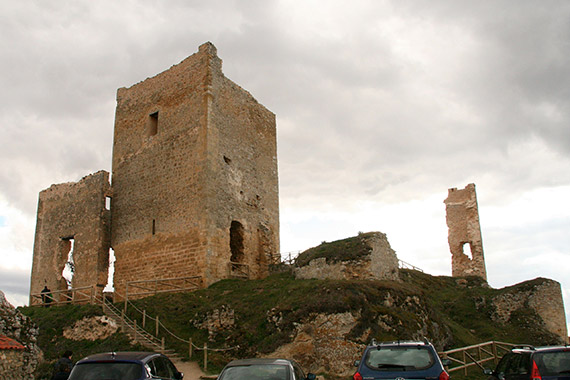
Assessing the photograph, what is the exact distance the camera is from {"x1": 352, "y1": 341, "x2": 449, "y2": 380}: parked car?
7.57 m

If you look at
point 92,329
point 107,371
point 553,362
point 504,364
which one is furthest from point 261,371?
point 92,329

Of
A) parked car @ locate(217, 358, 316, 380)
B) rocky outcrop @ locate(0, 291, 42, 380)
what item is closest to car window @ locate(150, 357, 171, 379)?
parked car @ locate(217, 358, 316, 380)

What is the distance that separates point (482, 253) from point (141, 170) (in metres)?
23.2

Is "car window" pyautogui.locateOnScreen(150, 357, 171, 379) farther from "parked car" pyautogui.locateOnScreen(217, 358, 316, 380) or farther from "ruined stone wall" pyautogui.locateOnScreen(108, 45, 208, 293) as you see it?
"ruined stone wall" pyautogui.locateOnScreen(108, 45, 208, 293)

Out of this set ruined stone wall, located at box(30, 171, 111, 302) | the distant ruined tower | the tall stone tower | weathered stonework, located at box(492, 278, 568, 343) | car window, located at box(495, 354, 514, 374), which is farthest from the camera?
the distant ruined tower

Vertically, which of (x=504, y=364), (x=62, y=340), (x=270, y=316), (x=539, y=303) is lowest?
(x=504, y=364)

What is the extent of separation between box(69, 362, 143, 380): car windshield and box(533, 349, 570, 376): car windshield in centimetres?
627

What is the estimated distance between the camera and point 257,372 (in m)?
7.72

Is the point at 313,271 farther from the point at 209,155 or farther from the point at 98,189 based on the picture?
the point at 98,189

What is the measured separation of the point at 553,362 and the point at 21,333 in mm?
10128

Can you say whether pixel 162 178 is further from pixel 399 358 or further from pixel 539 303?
pixel 539 303

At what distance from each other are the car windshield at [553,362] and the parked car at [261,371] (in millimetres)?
3818

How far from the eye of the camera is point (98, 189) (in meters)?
25.1

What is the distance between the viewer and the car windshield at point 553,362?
7539mm
